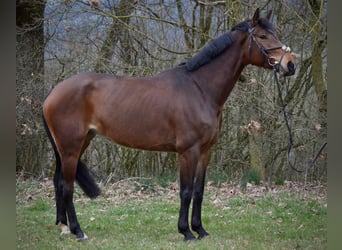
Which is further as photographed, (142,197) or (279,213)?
(142,197)

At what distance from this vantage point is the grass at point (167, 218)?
3.65 metres

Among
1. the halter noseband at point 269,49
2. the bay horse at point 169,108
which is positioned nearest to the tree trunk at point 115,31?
the bay horse at point 169,108

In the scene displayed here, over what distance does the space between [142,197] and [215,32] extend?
2.78m

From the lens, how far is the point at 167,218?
4.63m

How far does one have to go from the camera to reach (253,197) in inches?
220

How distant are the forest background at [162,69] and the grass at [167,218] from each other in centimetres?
57

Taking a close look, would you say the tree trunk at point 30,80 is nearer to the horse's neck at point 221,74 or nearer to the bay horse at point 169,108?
the bay horse at point 169,108

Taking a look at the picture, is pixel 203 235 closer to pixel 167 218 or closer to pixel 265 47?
pixel 167 218

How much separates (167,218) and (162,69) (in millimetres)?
2500

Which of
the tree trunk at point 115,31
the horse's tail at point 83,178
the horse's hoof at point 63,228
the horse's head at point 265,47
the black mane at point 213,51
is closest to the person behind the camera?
the horse's head at point 265,47

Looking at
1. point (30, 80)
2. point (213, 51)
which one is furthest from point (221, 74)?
point (30, 80)
